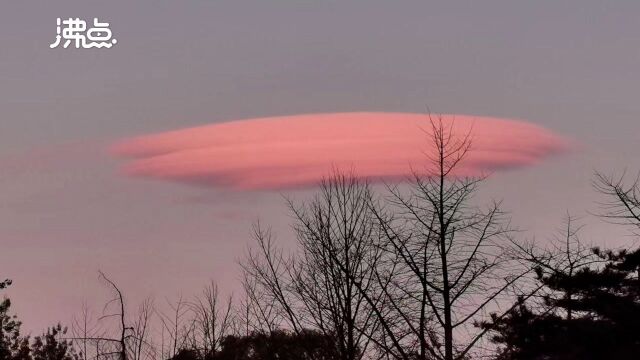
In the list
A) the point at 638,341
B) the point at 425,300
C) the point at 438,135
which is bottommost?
the point at 638,341

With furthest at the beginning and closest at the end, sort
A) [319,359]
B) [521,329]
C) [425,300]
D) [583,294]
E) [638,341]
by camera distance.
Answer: [583,294] → [521,329] → [319,359] → [425,300] → [638,341]

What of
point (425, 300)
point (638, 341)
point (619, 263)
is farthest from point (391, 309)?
point (619, 263)

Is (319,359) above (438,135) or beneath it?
beneath

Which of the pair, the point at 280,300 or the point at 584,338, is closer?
the point at 584,338

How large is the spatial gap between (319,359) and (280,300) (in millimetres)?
1847

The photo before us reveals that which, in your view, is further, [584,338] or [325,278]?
[325,278]

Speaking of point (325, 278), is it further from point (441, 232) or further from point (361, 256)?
point (441, 232)

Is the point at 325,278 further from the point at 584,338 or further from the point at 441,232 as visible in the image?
the point at 584,338

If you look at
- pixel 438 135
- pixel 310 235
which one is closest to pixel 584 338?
pixel 438 135

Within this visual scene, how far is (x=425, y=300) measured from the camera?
21.1 metres

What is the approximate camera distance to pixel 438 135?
2198 cm

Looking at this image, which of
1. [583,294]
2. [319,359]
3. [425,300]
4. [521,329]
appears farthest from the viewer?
[583,294]

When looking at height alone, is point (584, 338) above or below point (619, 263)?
below

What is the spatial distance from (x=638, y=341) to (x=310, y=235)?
744 centimetres
